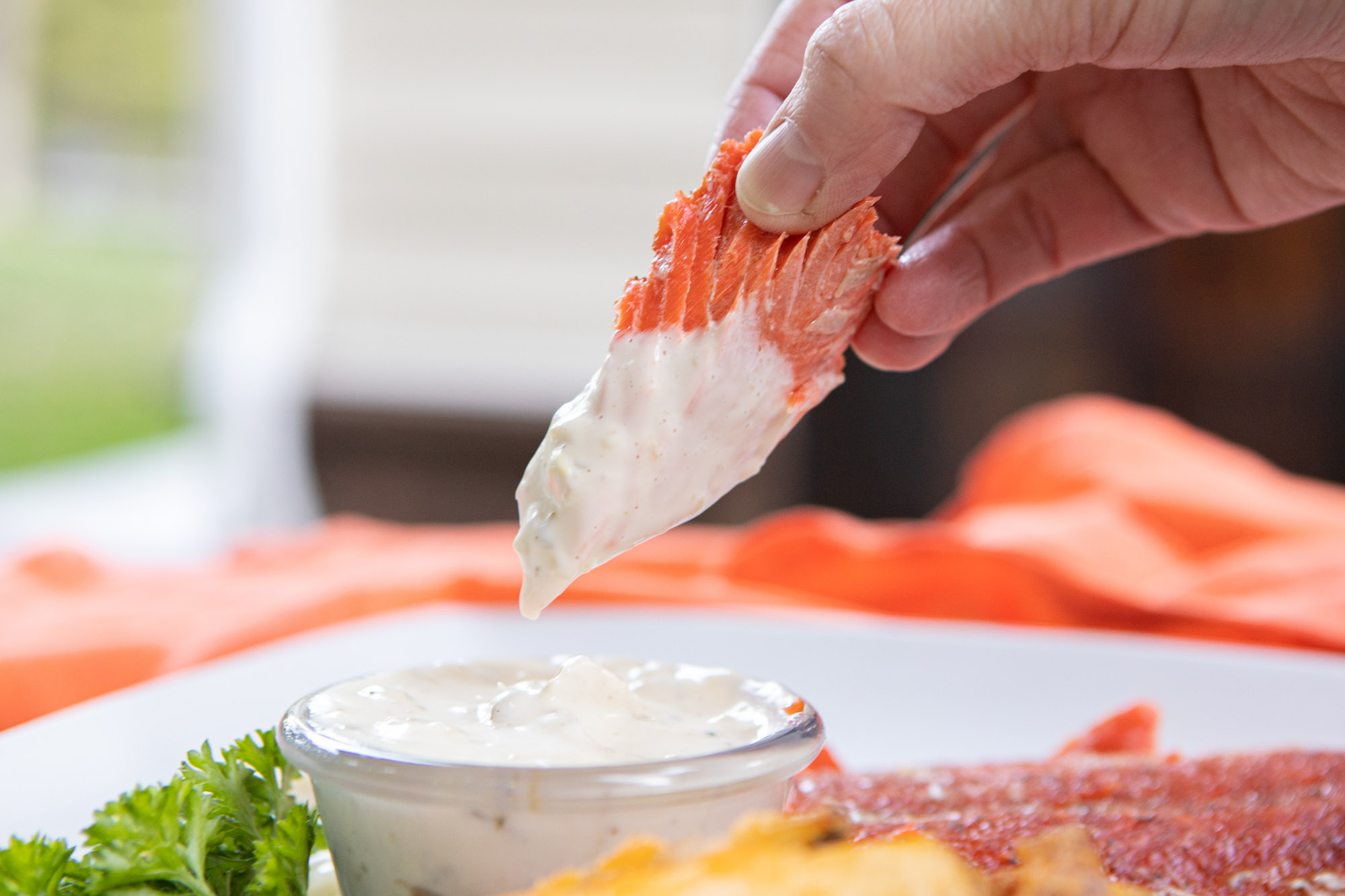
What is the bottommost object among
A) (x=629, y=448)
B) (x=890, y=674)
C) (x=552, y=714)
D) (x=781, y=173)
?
(x=890, y=674)

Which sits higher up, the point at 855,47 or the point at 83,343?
the point at 855,47

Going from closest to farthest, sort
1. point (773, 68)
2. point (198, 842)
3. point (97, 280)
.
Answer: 1. point (198, 842)
2. point (773, 68)
3. point (97, 280)

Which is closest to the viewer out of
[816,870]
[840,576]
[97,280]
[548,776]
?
[816,870]

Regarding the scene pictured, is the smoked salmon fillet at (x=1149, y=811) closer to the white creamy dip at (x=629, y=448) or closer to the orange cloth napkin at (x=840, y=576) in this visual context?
the white creamy dip at (x=629, y=448)

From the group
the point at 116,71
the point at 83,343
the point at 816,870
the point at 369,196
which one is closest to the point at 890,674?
the point at 816,870

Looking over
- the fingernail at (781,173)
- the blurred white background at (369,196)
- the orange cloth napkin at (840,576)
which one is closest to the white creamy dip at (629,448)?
the fingernail at (781,173)

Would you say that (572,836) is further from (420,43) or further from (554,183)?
(420,43)

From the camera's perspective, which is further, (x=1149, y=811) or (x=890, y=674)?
(x=890, y=674)

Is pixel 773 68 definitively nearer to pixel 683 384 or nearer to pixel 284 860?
pixel 683 384
